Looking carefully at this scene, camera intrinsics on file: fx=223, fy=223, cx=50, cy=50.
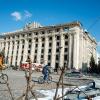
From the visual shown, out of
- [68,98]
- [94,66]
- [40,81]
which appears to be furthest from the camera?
[94,66]

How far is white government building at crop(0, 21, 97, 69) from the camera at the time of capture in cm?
8125

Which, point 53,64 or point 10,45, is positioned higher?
point 10,45

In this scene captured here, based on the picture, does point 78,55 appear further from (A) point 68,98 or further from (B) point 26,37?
(A) point 68,98

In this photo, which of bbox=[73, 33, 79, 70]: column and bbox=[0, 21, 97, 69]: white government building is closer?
bbox=[73, 33, 79, 70]: column

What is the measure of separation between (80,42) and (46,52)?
13800mm

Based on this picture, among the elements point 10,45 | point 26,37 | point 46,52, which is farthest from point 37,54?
point 10,45

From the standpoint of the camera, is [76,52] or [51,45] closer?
[76,52]

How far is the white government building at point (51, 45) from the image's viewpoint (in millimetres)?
81250

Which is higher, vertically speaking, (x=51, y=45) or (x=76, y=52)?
(x=51, y=45)

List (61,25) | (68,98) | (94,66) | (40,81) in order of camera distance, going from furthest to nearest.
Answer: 1. (61,25)
2. (94,66)
3. (40,81)
4. (68,98)

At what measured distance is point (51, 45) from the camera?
289ft

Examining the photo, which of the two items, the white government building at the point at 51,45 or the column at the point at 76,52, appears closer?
the column at the point at 76,52

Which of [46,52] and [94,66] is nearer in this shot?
[94,66]

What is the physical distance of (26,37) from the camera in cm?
9625
